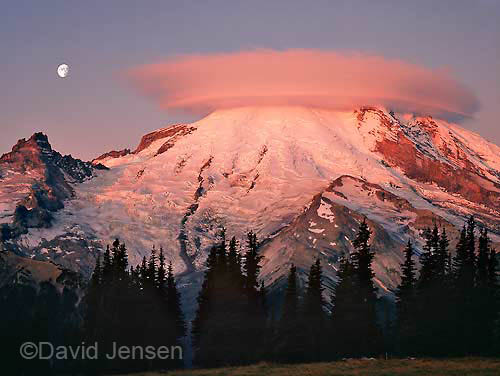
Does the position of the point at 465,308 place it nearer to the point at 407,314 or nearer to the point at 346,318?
the point at 407,314

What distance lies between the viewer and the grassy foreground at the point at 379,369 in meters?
86.8

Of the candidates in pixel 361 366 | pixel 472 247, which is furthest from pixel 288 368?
pixel 472 247

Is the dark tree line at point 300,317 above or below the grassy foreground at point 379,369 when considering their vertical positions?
above

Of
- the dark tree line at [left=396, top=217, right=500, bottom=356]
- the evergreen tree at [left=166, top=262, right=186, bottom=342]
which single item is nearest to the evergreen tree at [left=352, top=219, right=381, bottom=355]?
the dark tree line at [left=396, top=217, right=500, bottom=356]

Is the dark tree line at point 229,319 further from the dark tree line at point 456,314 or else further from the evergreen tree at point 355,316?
the dark tree line at point 456,314

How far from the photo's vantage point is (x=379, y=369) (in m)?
90.9

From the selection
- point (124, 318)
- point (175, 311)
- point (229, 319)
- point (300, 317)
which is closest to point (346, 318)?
point (300, 317)

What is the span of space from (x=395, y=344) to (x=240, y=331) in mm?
18516

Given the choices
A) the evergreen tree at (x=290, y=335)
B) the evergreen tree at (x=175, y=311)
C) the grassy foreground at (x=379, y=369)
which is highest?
the evergreen tree at (x=175, y=311)

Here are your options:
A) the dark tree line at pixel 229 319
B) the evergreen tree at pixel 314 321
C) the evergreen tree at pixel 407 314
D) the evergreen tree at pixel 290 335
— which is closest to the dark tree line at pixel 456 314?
the evergreen tree at pixel 407 314

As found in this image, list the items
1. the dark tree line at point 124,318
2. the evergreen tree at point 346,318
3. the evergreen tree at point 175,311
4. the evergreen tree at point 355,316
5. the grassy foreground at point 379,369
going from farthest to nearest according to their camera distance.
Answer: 1. the evergreen tree at point 175,311
2. the dark tree line at point 124,318
3. the evergreen tree at point 346,318
4. the evergreen tree at point 355,316
5. the grassy foreground at point 379,369

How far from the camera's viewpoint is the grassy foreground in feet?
285

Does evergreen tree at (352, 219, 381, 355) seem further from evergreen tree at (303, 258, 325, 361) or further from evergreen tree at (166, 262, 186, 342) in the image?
evergreen tree at (166, 262, 186, 342)

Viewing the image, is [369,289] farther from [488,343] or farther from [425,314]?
[488,343]
